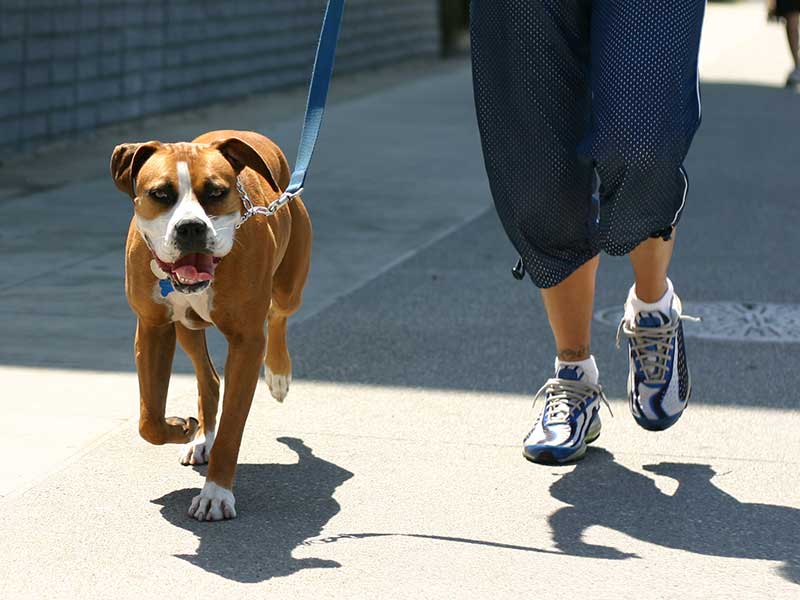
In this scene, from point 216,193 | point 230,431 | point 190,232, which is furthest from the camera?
point 230,431

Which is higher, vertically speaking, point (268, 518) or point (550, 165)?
point (550, 165)

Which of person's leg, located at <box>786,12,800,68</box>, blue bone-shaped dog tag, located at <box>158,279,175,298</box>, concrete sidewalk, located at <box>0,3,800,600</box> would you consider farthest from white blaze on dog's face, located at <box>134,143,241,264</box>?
person's leg, located at <box>786,12,800,68</box>

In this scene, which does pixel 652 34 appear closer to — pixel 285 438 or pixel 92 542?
pixel 285 438

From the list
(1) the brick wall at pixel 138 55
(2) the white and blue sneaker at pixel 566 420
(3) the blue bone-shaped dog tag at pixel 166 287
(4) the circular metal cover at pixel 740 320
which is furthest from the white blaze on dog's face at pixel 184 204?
(1) the brick wall at pixel 138 55

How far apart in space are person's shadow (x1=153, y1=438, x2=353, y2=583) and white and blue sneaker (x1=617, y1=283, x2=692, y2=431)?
0.91 metres

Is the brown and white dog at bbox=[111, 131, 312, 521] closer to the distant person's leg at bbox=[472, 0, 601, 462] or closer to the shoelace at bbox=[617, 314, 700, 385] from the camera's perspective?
the distant person's leg at bbox=[472, 0, 601, 462]

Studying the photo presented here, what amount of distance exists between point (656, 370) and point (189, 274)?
5.09 feet

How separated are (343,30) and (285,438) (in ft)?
44.2

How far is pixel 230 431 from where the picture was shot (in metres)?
3.84

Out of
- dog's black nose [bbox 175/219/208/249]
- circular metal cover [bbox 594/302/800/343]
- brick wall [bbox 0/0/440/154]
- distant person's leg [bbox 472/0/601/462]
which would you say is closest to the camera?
dog's black nose [bbox 175/219/208/249]

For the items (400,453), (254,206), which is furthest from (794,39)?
(254,206)

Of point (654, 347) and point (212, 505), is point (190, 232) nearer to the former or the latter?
point (212, 505)

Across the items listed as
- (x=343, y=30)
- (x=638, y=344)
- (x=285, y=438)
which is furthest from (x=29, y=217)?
(x=343, y=30)

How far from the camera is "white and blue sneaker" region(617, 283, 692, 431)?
14.6ft
